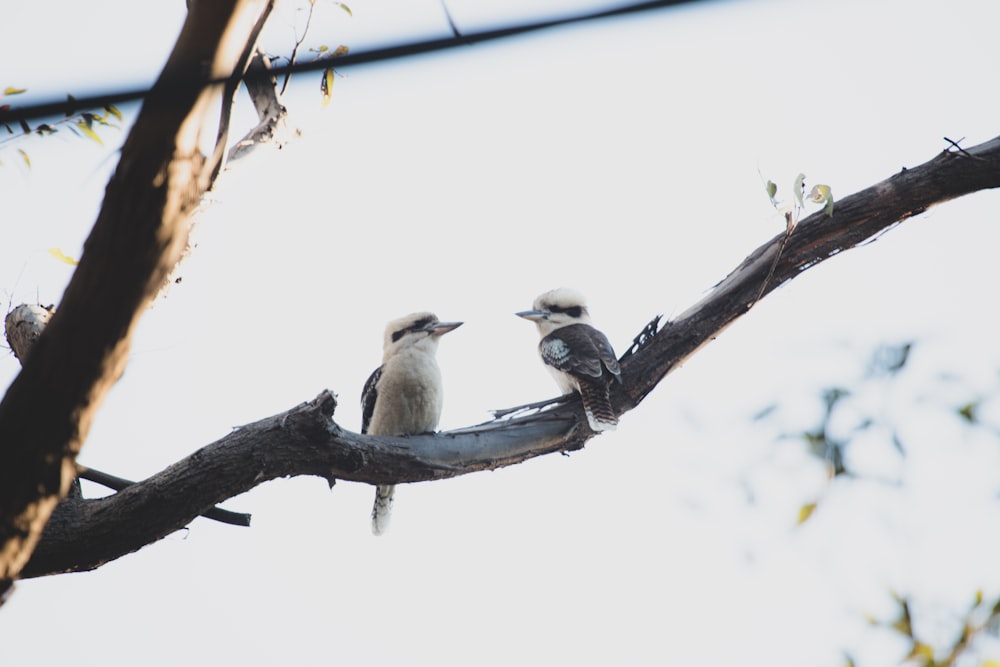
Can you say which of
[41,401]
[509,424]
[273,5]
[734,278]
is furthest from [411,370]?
[41,401]

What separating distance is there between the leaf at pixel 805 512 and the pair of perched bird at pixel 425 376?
134 cm

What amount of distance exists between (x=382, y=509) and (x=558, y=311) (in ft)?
5.47

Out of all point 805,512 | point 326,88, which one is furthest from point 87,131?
point 805,512

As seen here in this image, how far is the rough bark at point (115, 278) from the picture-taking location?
1.46m

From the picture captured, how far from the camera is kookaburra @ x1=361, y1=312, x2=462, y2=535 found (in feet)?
12.9

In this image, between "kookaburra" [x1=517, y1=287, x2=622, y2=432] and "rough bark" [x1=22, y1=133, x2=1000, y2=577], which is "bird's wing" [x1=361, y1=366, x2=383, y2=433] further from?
"rough bark" [x1=22, y1=133, x2=1000, y2=577]

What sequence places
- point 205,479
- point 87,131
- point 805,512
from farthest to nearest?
1. point 87,131
2. point 205,479
3. point 805,512

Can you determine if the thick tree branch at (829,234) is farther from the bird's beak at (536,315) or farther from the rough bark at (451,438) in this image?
the bird's beak at (536,315)

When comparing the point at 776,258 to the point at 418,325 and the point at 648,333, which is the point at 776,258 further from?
the point at 418,325

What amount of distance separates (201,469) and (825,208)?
8.16 feet

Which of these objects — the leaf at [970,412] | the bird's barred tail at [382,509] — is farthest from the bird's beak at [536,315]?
the leaf at [970,412]

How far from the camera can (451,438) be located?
10.1 ft

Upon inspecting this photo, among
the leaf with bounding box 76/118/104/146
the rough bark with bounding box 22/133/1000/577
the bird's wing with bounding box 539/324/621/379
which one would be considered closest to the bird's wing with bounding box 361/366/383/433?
the bird's wing with bounding box 539/324/621/379

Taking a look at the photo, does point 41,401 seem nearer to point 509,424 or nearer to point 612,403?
point 509,424
